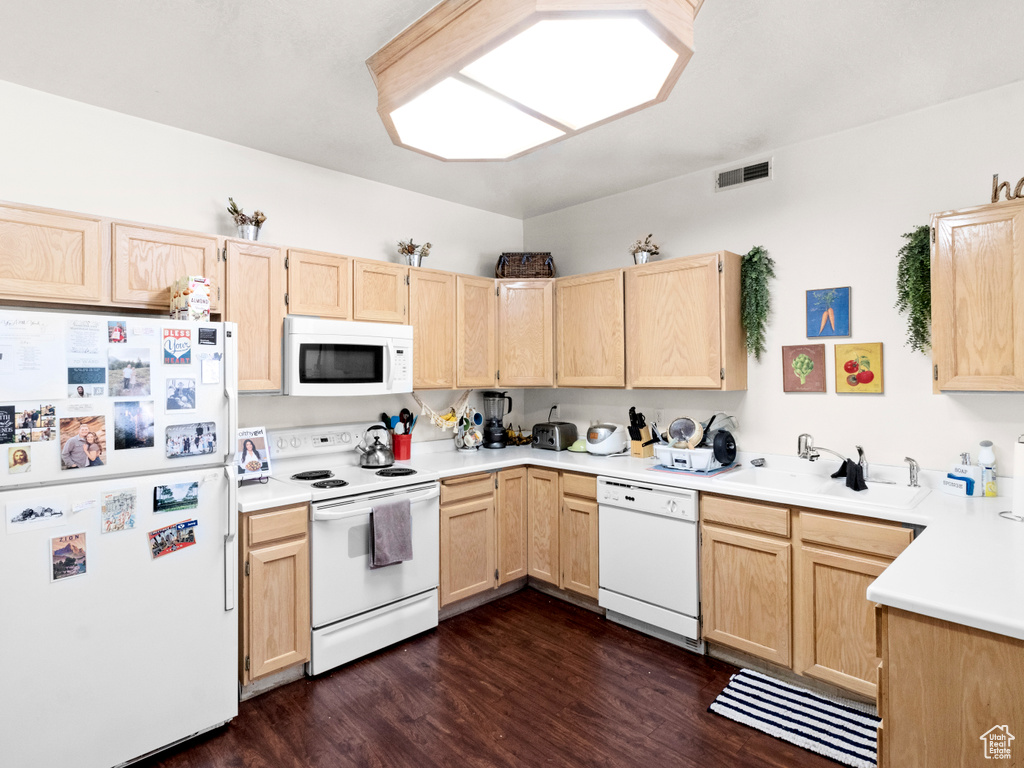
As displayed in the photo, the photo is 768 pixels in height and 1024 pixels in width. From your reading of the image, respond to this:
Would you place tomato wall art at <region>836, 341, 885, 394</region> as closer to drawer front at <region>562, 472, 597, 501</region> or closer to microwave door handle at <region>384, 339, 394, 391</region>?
drawer front at <region>562, 472, 597, 501</region>

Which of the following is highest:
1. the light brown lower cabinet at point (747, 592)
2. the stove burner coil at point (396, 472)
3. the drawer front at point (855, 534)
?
the stove burner coil at point (396, 472)

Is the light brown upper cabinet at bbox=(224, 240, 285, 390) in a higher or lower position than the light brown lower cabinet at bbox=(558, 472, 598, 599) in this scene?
higher

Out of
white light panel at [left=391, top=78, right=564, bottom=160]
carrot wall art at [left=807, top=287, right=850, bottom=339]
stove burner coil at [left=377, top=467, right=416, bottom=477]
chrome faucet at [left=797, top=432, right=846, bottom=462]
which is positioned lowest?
stove burner coil at [left=377, top=467, right=416, bottom=477]

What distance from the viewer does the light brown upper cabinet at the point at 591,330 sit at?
3506 millimetres

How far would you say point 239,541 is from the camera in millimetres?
2404

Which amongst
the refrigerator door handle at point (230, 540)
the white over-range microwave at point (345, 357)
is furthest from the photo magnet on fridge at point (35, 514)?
the white over-range microwave at point (345, 357)

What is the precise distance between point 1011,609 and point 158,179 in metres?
3.62

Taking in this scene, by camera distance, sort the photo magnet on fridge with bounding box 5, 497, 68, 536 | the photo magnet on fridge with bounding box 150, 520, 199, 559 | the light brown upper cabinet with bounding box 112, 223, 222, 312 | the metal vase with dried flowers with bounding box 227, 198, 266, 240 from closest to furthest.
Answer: the photo magnet on fridge with bounding box 5, 497, 68, 536
the photo magnet on fridge with bounding box 150, 520, 199, 559
the light brown upper cabinet with bounding box 112, 223, 222, 312
the metal vase with dried flowers with bounding box 227, 198, 266, 240

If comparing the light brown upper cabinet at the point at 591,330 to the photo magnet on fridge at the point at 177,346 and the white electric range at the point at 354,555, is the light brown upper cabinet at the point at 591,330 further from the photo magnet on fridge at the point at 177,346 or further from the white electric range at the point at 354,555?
the photo magnet on fridge at the point at 177,346

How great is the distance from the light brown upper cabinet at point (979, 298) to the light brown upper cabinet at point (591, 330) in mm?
1612

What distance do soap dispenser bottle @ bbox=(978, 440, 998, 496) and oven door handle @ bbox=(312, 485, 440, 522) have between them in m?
2.58

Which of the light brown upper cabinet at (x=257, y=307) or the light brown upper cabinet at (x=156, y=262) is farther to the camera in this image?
the light brown upper cabinet at (x=257, y=307)

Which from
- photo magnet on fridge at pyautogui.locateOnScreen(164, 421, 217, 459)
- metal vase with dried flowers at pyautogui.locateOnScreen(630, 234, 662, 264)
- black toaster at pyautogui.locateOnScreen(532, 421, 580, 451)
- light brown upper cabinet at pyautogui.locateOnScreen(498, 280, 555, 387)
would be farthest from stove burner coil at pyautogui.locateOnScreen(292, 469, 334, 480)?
metal vase with dried flowers at pyautogui.locateOnScreen(630, 234, 662, 264)

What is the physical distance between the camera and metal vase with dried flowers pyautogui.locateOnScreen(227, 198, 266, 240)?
9.33ft
